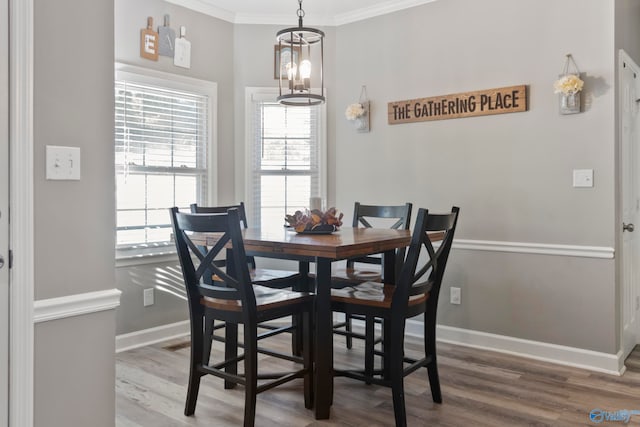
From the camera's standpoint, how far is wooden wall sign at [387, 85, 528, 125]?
3459 mm

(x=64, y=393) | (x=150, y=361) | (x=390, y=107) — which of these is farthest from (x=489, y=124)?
(x=64, y=393)

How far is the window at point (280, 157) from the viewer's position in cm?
436

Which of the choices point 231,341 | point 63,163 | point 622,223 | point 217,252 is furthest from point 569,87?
point 63,163

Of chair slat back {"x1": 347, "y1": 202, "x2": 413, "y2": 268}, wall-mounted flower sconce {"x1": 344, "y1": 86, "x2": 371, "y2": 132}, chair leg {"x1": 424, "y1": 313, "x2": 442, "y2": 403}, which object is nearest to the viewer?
chair leg {"x1": 424, "y1": 313, "x2": 442, "y2": 403}

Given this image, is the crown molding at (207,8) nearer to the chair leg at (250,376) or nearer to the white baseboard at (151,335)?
the white baseboard at (151,335)

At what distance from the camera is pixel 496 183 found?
357cm

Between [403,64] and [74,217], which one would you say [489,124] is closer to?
[403,64]

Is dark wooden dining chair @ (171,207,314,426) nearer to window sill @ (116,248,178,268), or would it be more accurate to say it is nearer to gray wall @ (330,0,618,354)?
window sill @ (116,248,178,268)

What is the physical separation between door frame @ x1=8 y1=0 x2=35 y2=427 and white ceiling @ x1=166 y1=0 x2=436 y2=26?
2.62 meters

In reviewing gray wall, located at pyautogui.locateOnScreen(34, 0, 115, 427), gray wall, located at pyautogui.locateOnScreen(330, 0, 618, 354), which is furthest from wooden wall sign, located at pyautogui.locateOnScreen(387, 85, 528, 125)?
gray wall, located at pyautogui.locateOnScreen(34, 0, 115, 427)

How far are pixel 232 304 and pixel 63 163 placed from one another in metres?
1.03

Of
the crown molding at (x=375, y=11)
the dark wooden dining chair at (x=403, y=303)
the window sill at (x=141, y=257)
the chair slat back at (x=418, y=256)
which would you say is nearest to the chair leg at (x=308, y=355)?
the dark wooden dining chair at (x=403, y=303)

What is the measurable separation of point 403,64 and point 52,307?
3.26 m

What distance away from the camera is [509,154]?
3508 millimetres
